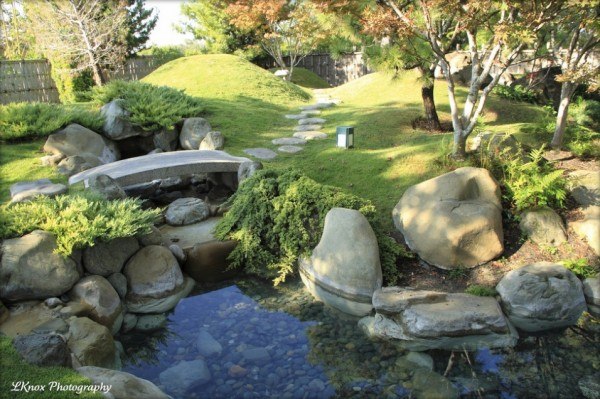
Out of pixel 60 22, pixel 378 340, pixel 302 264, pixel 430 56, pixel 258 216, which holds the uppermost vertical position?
pixel 60 22

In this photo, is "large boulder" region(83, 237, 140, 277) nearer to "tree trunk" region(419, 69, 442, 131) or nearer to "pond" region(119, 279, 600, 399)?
"pond" region(119, 279, 600, 399)

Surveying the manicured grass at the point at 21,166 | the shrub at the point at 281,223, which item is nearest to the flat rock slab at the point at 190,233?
the shrub at the point at 281,223

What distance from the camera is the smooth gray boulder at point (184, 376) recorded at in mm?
4371

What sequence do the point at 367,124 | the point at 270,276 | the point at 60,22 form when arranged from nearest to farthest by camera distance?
1. the point at 270,276
2. the point at 367,124
3. the point at 60,22

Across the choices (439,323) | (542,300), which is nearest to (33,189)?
(439,323)

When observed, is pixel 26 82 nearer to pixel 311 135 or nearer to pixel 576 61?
pixel 311 135

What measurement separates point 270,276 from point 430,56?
5531 millimetres

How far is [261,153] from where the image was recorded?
9.66 meters

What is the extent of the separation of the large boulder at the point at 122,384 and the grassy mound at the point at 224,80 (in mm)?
10980

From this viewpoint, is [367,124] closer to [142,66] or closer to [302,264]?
[302,264]

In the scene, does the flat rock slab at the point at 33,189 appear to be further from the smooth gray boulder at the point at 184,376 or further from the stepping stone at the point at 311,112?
the stepping stone at the point at 311,112

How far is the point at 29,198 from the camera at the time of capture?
652 centimetres

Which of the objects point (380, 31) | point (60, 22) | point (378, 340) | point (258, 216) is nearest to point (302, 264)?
point (258, 216)

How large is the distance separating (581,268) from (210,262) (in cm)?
495
